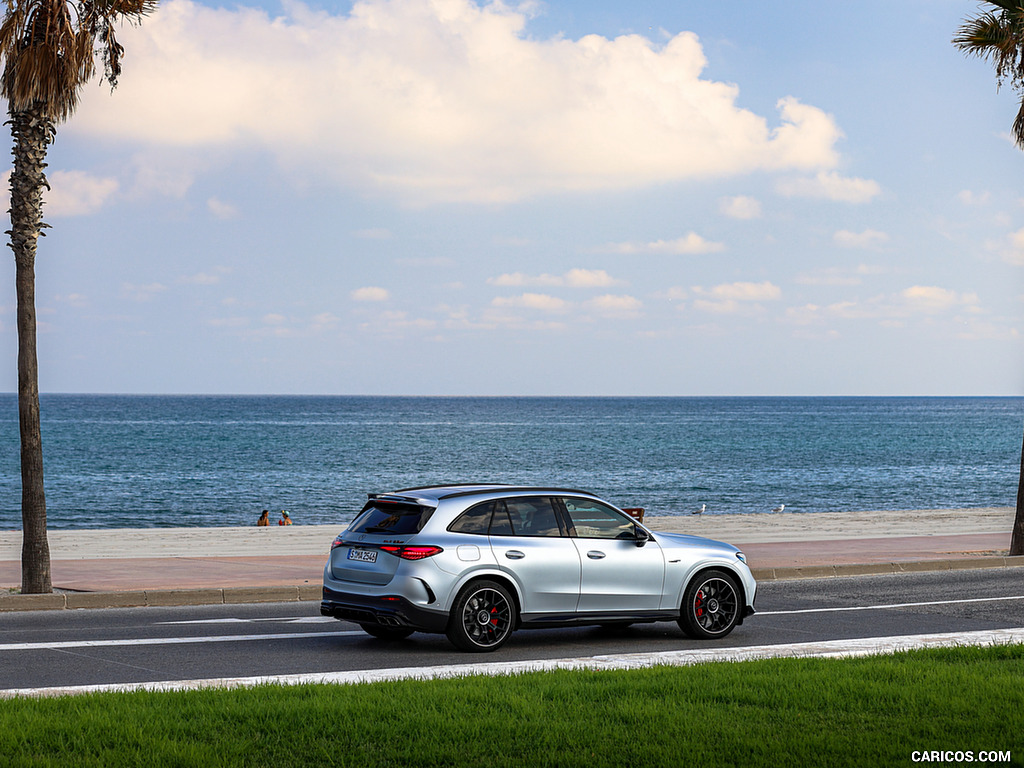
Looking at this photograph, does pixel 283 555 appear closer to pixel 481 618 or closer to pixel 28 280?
pixel 28 280

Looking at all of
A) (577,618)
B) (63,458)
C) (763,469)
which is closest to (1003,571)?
(577,618)


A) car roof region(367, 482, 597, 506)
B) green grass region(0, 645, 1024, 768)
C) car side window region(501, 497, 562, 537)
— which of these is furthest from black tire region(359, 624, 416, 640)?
green grass region(0, 645, 1024, 768)

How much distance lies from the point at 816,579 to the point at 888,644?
23.8 feet

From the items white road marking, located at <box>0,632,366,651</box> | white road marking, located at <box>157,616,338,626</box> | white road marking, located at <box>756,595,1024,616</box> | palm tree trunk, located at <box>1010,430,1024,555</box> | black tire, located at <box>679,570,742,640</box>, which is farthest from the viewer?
palm tree trunk, located at <box>1010,430,1024,555</box>

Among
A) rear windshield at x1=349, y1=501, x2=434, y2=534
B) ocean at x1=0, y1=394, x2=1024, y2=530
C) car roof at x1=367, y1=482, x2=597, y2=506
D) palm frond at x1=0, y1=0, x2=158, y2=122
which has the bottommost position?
ocean at x1=0, y1=394, x2=1024, y2=530

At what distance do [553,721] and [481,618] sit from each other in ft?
12.0

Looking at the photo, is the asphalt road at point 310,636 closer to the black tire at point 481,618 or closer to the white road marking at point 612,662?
the black tire at point 481,618

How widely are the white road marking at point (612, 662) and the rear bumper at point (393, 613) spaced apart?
0.61 m

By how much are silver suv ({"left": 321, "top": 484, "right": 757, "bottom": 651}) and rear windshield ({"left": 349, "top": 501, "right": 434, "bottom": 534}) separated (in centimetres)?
1

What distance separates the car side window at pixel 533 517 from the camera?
11.1 meters

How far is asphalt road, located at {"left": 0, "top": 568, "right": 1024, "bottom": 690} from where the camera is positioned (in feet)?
32.4

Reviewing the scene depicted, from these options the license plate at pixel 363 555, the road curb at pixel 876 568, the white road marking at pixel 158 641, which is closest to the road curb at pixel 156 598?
the white road marking at pixel 158 641

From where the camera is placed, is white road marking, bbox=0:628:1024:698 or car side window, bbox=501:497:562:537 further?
car side window, bbox=501:497:562:537

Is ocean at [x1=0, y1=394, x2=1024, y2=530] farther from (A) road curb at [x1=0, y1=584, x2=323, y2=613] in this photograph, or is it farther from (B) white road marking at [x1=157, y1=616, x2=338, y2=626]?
(B) white road marking at [x1=157, y1=616, x2=338, y2=626]
